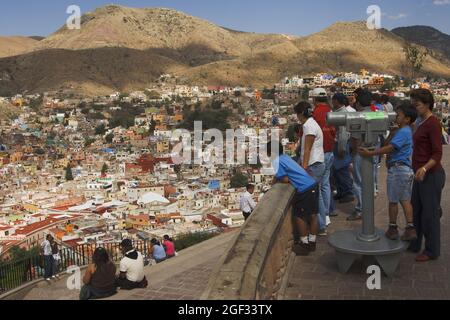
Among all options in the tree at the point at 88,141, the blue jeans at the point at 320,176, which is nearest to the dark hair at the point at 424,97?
the blue jeans at the point at 320,176

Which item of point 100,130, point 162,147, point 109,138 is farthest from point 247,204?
point 100,130

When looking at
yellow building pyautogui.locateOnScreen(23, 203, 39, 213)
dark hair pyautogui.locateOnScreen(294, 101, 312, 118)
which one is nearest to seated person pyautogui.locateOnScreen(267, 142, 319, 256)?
dark hair pyautogui.locateOnScreen(294, 101, 312, 118)

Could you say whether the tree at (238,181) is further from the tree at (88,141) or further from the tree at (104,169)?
the tree at (88,141)

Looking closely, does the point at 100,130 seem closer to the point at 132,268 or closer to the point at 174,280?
the point at 174,280

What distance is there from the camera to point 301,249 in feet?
13.2

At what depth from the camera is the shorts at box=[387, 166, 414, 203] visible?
12.8 ft

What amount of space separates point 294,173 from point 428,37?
149244 millimetres

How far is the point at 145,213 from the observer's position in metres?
25.9

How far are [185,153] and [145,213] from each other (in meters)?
20.1

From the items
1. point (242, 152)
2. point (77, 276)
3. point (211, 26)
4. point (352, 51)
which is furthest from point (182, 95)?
point (77, 276)

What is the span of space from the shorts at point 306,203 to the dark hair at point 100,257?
2.42m

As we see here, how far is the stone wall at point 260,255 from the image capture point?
7.97 ft

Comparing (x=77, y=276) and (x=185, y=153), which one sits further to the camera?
(x=185, y=153)
